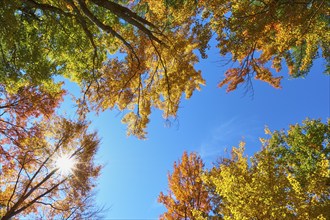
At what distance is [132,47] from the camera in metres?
8.14

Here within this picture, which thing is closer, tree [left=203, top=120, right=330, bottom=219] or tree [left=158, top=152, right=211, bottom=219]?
A: tree [left=203, top=120, right=330, bottom=219]

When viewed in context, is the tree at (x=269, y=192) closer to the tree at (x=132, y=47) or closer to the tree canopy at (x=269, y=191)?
the tree canopy at (x=269, y=191)

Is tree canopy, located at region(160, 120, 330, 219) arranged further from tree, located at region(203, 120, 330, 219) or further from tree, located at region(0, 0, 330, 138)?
tree, located at region(0, 0, 330, 138)

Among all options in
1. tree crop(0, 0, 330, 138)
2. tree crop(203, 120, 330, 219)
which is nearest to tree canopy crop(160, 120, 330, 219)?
tree crop(203, 120, 330, 219)

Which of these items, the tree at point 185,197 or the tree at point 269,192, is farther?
the tree at point 185,197

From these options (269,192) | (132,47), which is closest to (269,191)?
(269,192)

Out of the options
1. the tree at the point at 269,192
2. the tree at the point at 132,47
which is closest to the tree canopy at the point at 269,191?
the tree at the point at 269,192

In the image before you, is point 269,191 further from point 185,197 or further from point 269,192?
point 185,197

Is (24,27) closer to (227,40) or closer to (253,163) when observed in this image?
(227,40)

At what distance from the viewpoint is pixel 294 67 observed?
39.6ft

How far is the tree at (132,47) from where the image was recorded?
265 inches

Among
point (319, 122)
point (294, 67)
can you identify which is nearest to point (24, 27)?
point (294, 67)

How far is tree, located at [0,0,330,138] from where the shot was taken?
6742 mm

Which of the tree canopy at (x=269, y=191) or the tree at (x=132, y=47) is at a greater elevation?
the tree at (x=132, y=47)
